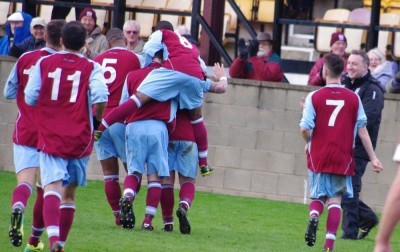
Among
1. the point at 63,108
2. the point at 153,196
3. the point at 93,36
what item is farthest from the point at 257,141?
the point at 63,108

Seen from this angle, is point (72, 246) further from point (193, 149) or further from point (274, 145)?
point (274, 145)

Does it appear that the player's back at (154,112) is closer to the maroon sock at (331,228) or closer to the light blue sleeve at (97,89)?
the maroon sock at (331,228)

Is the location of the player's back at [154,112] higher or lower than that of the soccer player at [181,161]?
higher

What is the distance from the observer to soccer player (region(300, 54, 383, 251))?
10.3 m

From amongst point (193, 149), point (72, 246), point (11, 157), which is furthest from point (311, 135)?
point (11, 157)

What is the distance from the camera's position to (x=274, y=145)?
15000 millimetres

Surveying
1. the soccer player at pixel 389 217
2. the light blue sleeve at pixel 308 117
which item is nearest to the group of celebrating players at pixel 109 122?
the light blue sleeve at pixel 308 117

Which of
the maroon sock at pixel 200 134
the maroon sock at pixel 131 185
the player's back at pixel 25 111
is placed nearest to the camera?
the player's back at pixel 25 111

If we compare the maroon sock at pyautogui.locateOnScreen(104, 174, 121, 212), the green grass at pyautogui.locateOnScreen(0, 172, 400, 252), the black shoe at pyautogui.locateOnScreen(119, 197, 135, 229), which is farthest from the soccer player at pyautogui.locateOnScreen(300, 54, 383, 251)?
the maroon sock at pyautogui.locateOnScreen(104, 174, 121, 212)

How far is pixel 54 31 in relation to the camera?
9148 mm

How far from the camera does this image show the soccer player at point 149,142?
35.9 ft

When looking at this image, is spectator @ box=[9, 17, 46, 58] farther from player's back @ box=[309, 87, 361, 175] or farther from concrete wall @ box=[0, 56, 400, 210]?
player's back @ box=[309, 87, 361, 175]

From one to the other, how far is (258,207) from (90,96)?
19.1 ft

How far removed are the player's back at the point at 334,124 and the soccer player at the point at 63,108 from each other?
2354 mm
